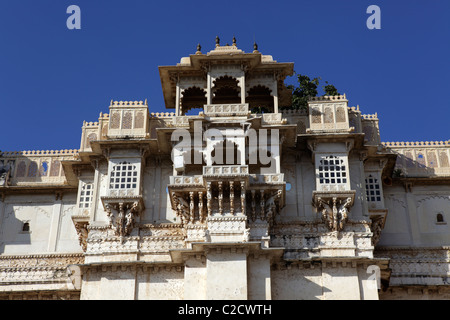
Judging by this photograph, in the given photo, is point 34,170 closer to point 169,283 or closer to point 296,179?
point 169,283

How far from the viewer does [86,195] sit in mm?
30141

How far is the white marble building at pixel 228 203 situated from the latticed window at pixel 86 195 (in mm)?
45

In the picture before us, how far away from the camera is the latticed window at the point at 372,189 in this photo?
29.4 meters

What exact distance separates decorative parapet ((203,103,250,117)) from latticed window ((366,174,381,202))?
533cm

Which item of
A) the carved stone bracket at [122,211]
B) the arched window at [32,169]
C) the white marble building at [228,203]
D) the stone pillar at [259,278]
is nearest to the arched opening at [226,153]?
the white marble building at [228,203]

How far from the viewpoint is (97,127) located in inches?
1240

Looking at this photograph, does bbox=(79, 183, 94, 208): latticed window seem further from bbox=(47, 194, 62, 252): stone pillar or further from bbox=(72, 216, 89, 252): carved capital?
bbox=(47, 194, 62, 252): stone pillar

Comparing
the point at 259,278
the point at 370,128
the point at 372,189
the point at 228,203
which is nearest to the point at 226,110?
the point at 228,203

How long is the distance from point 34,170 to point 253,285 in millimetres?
11167

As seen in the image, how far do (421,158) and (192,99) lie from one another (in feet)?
31.4

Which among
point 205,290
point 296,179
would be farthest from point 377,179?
point 205,290

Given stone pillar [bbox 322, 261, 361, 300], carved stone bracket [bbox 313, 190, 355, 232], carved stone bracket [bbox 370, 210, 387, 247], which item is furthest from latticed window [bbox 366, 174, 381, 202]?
stone pillar [bbox 322, 261, 361, 300]

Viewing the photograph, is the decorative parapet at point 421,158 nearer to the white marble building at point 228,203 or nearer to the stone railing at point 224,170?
the white marble building at point 228,203

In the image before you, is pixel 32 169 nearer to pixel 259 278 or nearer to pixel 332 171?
pixel 259 278
